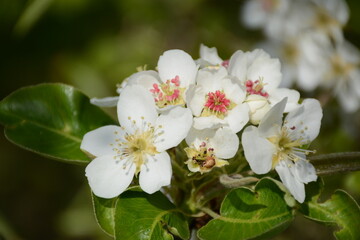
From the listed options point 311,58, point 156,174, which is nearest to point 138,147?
point 156,174

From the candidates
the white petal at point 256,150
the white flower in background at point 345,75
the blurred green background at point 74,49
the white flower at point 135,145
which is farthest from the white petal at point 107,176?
the blurred green background at point 74,49

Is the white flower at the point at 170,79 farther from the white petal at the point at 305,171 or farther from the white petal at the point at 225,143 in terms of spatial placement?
the white petal at the point at 305,171

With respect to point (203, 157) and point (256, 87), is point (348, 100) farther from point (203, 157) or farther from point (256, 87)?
point (203, 157)

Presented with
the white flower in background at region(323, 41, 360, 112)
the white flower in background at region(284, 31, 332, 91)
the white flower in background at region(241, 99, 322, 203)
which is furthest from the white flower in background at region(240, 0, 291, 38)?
the white flower in background at region(241, 99, 322, 203)

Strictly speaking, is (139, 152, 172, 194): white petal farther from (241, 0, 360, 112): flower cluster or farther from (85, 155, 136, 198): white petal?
(241, 0, 360, 112): flower cluster

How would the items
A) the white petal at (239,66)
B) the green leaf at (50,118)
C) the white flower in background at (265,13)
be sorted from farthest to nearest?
the white flower in background at (265,13) → the green leaf at (50,118) → the white petal at (239,66)

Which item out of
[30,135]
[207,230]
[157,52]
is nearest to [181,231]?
[207,230]
